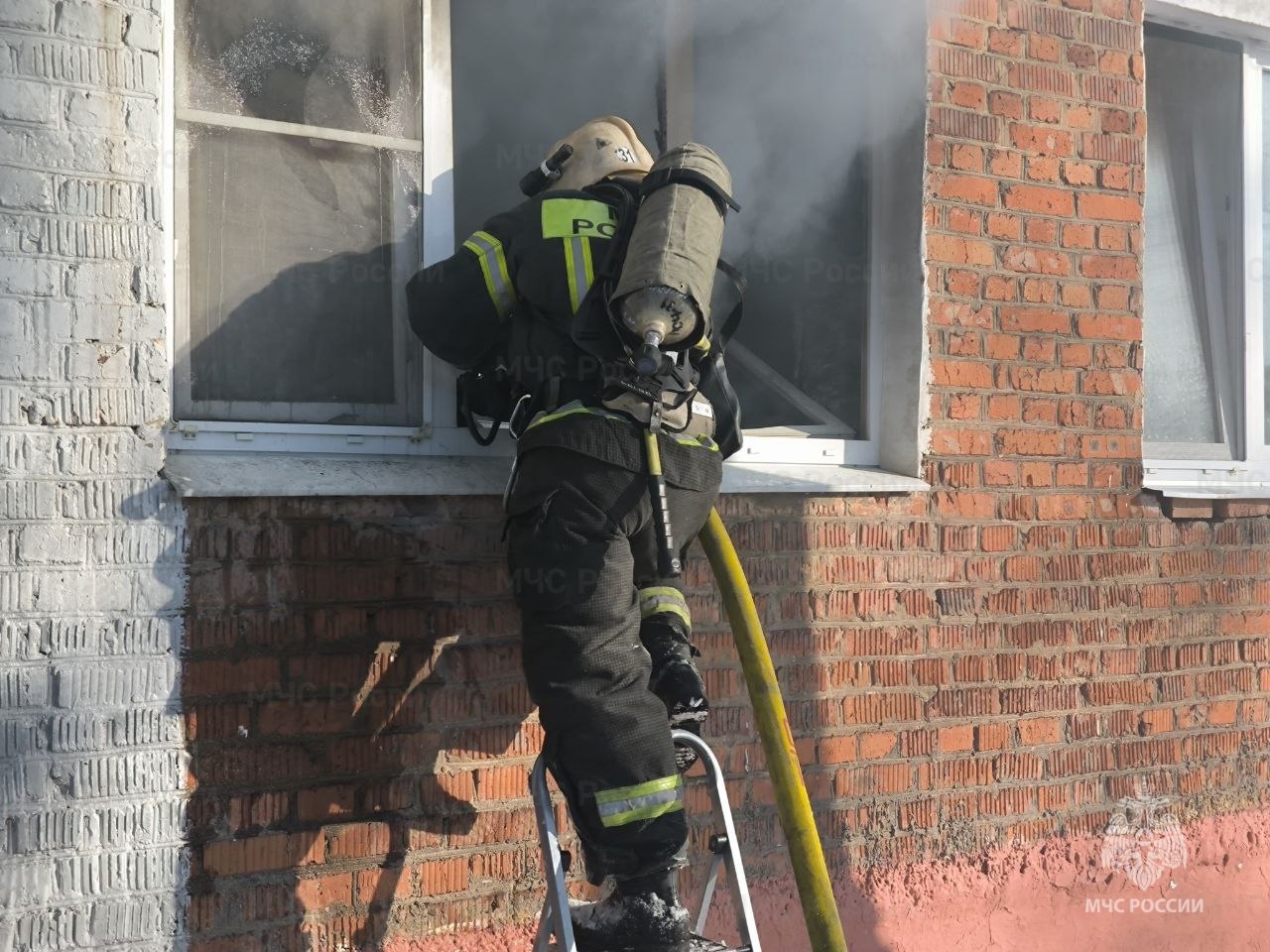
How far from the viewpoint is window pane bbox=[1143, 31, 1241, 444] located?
473cm

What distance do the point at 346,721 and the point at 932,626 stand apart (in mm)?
1847

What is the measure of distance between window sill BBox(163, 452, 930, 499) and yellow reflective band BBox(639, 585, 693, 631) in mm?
526

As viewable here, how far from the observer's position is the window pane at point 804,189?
13.4ft

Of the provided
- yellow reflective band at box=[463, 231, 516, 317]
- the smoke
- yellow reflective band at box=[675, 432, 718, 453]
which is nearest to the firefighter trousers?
yellow reflective band at box=[675, 432, 718, 453]

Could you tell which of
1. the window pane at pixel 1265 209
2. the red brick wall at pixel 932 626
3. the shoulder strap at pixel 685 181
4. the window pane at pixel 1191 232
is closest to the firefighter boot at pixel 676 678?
the red brick wall at pixel 932 626

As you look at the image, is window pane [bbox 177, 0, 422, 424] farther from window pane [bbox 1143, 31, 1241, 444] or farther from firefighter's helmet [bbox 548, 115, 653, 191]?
window pane [bbox 1143, 31, 1241, 444]

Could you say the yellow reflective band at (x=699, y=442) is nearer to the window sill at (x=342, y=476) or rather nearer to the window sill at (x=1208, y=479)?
the window sill at (x=342, y=476)

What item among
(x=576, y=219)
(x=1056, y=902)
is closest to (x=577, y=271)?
(x=576, y=219)

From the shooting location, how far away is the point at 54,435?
2.72m

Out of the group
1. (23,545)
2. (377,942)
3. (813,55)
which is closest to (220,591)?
(23,545)

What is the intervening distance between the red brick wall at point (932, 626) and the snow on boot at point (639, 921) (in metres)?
0.70

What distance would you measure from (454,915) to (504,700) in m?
0.54

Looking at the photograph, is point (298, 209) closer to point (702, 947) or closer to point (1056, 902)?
point (702, 947)

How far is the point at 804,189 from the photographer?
13.6 ft
